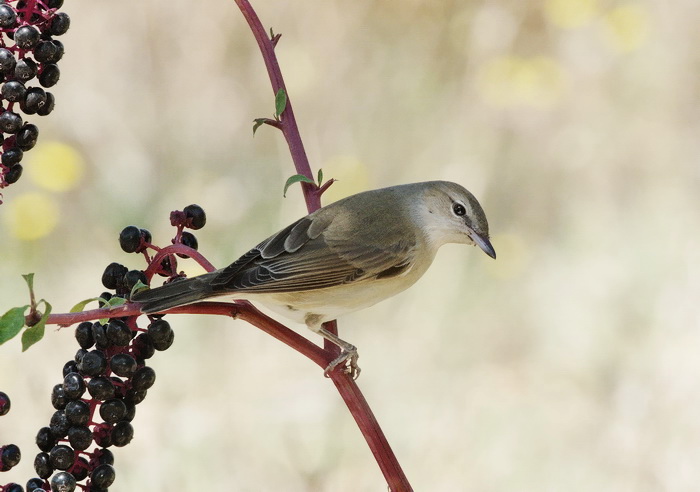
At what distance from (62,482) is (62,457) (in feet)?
0.25

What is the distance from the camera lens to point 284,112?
259cm

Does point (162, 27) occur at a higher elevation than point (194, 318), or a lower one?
higher

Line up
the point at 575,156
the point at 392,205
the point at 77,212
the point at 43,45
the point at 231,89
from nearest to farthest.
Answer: the point at 43,45, the point at 392,205, the point at 77,212, the point at 575,156, the point at 231,89

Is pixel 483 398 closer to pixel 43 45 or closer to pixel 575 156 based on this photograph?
pixel 575 156

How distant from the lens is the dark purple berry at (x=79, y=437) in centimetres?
211

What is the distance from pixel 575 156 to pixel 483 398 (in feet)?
7.58

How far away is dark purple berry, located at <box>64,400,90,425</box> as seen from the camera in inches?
83.9

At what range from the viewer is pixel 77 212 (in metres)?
6.82

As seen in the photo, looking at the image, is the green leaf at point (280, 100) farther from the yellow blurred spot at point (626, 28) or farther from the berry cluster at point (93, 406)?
the yellow blurred spot at point (626, 28)

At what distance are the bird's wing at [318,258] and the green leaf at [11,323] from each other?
1577mm

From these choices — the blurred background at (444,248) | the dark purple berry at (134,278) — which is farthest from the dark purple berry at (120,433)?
the blurred background at (444,248)

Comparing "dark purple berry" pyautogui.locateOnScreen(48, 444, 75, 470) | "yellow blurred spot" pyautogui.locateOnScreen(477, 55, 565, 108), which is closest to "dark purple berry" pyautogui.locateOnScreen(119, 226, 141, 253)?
"dark purple berry" pyautogui.locateOnScreen(48, 444, 75, 470)

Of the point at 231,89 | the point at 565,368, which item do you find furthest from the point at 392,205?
the point at 231,89

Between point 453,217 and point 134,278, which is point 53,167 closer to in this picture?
point 453,217
